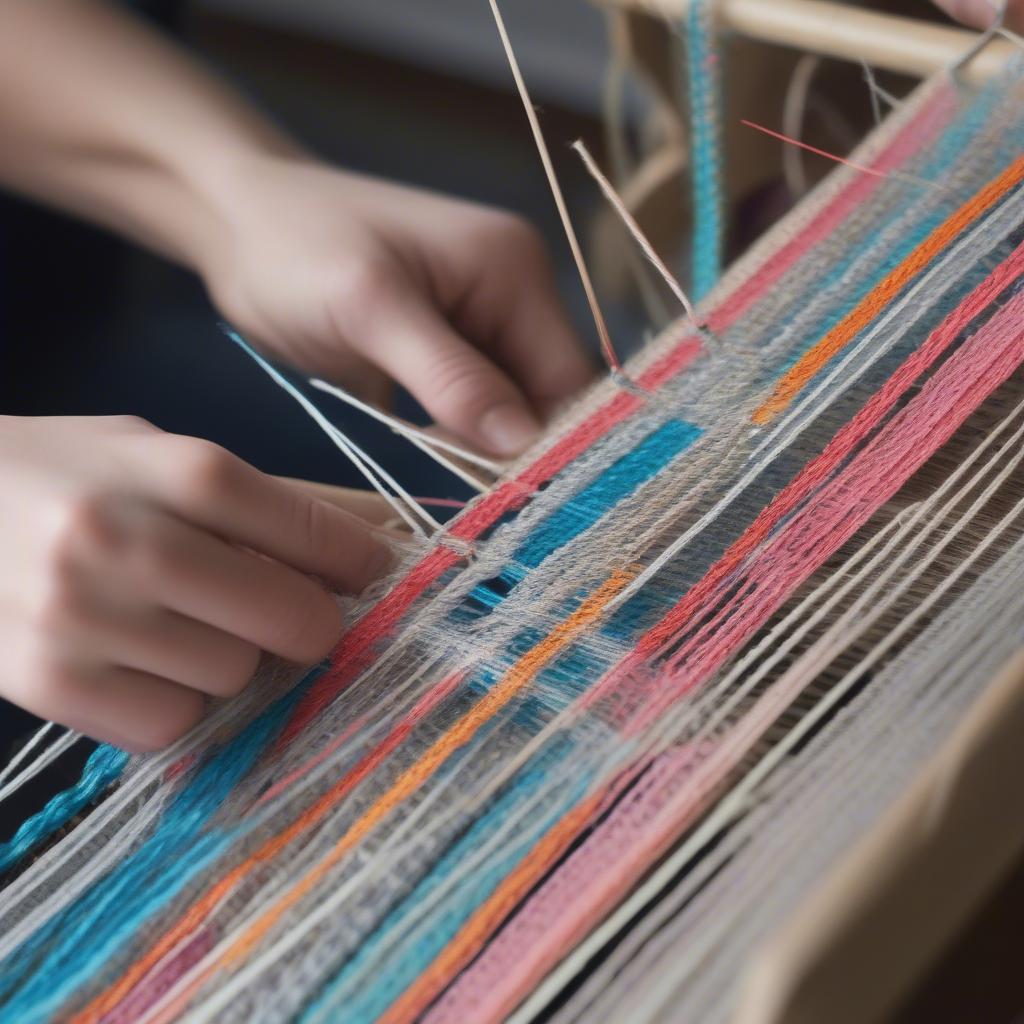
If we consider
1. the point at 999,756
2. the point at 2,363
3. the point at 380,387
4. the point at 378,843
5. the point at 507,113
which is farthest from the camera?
the point at 507,113

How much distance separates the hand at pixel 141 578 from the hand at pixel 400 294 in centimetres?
34

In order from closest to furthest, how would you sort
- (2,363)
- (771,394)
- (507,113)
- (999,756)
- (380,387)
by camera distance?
(999,756) < (771,394) < (380,387) < (2,363) < (507,113)

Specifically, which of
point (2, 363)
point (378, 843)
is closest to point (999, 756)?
point (378, 843)

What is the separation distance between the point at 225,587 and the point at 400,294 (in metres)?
0.45

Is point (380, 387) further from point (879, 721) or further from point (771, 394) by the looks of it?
point (879, 721)

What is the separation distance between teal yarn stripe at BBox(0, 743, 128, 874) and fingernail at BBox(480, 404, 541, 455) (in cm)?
40

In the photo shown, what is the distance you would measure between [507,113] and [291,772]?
2147 millimetres

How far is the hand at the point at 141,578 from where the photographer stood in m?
0.56

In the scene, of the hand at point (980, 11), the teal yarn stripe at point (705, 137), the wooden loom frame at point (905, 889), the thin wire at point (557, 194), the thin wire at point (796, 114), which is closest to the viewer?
the wooden loom frame at point (905, 889)

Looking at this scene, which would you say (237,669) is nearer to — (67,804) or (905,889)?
(67,804)

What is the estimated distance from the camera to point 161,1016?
1.62ft

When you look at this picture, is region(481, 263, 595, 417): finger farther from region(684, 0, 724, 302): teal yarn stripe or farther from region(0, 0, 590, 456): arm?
region(684, 0, 724, 302): teal yarn stripe

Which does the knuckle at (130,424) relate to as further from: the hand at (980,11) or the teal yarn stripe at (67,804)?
the hand at (980,11)

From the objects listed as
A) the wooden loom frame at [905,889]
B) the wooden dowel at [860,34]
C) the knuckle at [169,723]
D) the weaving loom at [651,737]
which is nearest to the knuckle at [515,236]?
the wooden dowel at [860,34]
